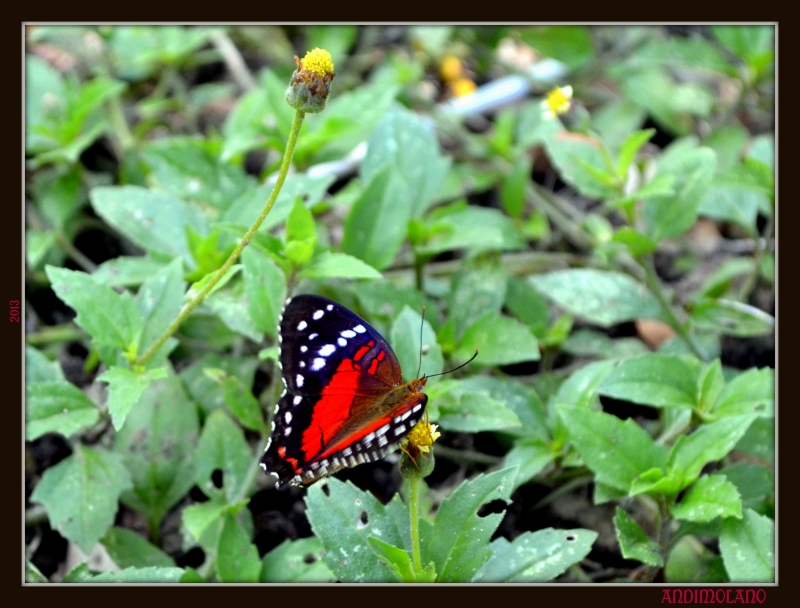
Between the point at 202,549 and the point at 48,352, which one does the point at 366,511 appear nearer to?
the point at 202,549

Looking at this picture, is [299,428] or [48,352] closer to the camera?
[299,428]

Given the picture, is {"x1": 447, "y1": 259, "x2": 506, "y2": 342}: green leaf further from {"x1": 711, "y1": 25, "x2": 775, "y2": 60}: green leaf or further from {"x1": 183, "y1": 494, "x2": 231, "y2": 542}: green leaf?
{"x1": 711, "y1": 25, "x2": 775, "y2": 60}: green leaf

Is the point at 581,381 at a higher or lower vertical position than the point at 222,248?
lower

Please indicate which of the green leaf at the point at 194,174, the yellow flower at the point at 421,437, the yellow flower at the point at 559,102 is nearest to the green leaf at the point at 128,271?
the green leaf at the point at 194,174

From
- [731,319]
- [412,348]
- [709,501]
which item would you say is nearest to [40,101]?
[412,348]

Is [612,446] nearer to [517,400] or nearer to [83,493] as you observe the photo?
[517,400]

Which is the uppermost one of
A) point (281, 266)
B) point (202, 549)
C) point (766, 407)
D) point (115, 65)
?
point (115, 65)

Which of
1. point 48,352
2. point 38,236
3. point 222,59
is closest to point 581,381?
point 48,352

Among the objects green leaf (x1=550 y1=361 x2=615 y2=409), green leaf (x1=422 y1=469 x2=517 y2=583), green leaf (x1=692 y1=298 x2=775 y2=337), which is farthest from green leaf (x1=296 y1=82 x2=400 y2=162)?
green leaf (x1=422 y1=469 x2=517 y2=583)
